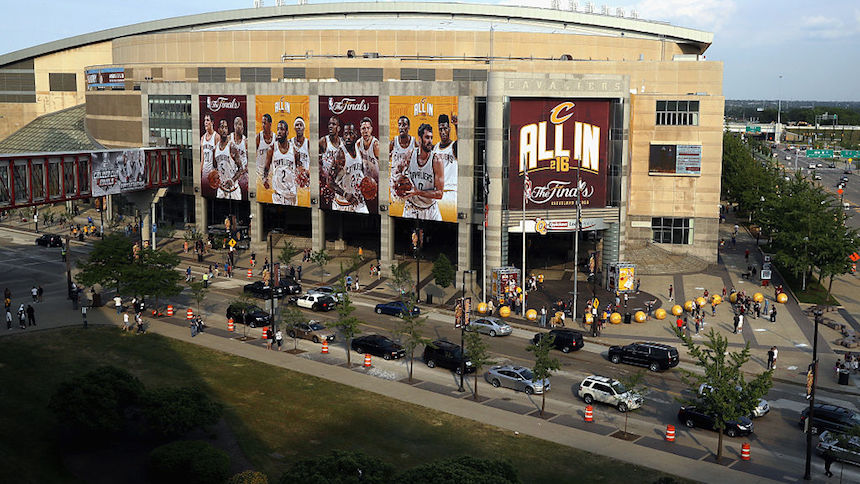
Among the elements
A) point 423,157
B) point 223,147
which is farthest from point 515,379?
point 223,147

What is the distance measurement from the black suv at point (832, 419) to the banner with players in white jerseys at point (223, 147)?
67.3 meters

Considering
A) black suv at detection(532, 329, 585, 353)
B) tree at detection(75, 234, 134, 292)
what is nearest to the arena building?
black suv at detection(532, 329, 585, 353)

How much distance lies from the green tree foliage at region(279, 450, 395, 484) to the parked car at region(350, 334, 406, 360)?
23397 mm

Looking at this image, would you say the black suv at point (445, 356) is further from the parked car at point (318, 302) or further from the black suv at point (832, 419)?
the black suv at point (832, 419)

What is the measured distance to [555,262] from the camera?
284ft

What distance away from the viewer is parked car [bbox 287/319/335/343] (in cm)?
6038

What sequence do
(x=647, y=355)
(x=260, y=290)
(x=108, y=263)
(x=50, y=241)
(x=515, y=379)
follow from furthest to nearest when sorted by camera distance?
(x=50, y=241)
(x=260, y=290)
(x=108, y=263)
(x=647, y=355)
(x=515, y=379)

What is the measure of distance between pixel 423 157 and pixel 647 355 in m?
32.6

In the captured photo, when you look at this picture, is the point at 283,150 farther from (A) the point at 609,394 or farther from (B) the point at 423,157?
(A) the point at 609,394

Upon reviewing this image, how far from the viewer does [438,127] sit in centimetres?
7894

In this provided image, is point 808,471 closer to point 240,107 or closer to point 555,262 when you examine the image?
point 555,262

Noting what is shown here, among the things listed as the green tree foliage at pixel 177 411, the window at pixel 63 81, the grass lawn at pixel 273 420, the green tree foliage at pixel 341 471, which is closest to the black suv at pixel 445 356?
the grass lawn at pixel 273 420

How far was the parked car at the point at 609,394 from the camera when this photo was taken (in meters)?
46.5

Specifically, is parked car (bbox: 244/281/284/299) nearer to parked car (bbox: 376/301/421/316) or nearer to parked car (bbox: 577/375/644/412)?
parked car (bbox: 376/301/421/316)
